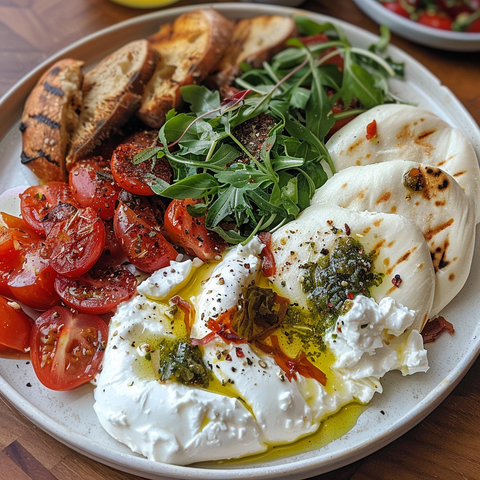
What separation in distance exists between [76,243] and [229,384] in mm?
937

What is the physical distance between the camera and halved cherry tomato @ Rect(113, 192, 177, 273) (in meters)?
2.40

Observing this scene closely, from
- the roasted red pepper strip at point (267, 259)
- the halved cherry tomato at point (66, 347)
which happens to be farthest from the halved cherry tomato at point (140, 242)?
the roasted red pepper strip at point (267, 259)

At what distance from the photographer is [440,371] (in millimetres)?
2289

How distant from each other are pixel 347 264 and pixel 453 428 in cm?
89

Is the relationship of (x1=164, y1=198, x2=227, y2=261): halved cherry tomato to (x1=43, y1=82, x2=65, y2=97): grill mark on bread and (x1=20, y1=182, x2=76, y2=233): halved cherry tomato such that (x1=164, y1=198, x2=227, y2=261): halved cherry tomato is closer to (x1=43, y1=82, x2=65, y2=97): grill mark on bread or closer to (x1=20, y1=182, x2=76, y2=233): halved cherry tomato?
(x1=20, y1=182, x2=76, y2=233): halved cherry tomato

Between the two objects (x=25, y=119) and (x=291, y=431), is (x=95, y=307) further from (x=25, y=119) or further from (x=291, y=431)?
(x=25, y=119)

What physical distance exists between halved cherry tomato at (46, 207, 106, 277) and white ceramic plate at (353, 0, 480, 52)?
8.40 ft

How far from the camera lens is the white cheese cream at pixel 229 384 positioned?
1.99 meters

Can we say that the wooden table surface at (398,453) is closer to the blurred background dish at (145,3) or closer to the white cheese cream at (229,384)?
the white cheese cream at (229,384)

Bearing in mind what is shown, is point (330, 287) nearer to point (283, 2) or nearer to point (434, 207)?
point (434, 207)

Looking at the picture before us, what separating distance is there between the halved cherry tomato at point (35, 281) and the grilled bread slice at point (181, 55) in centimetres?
103

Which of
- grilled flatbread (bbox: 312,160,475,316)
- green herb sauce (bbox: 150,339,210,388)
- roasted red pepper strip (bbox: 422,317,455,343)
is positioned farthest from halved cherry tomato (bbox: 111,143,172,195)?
roasted red pepper strip (bbox: 422,317,455,343)

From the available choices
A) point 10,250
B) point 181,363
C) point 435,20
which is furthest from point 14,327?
point 435,20

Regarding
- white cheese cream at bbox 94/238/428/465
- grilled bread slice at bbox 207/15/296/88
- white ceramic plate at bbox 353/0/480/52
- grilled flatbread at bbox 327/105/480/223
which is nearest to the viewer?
white cheese cream at bbox 94/238/428/465
